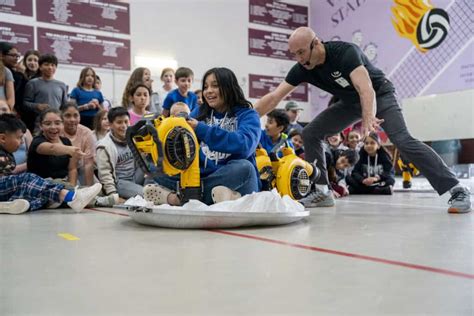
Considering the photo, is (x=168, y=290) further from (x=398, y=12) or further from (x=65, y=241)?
(x=398, y=12)

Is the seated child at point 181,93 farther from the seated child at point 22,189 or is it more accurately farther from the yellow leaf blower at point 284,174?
the yellow leaf blower at point 284,174

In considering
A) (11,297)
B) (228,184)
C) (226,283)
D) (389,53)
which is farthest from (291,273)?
(389,53)

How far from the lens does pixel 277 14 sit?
8.52 meters

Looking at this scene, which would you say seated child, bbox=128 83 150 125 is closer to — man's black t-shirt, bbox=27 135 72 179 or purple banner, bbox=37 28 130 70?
man's black t-shirt, bbox=27 135 72 179

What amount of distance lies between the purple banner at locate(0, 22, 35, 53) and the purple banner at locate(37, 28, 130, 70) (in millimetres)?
115

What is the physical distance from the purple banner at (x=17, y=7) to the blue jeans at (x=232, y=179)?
5048 millimetres

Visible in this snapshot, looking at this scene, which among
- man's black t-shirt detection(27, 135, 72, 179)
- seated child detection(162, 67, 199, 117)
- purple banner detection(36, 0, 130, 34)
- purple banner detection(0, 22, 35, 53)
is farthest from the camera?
purple banner detection(36, 0, 130, 34)

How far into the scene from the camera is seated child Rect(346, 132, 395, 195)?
4.15 metres

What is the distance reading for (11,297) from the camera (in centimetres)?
85

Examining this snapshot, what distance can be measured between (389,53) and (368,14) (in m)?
0.86

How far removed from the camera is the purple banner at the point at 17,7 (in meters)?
5.82

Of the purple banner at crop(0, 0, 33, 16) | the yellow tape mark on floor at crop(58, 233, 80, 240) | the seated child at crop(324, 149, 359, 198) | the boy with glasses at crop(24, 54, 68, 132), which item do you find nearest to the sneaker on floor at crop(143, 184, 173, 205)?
the yellow tape mark on floor at crop(58, 233, 80, 240)

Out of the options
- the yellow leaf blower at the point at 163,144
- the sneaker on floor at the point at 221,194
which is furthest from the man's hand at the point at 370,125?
the yellow leaf blower at the point at 163,144

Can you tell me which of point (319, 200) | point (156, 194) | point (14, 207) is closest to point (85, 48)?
point (14, 207)
